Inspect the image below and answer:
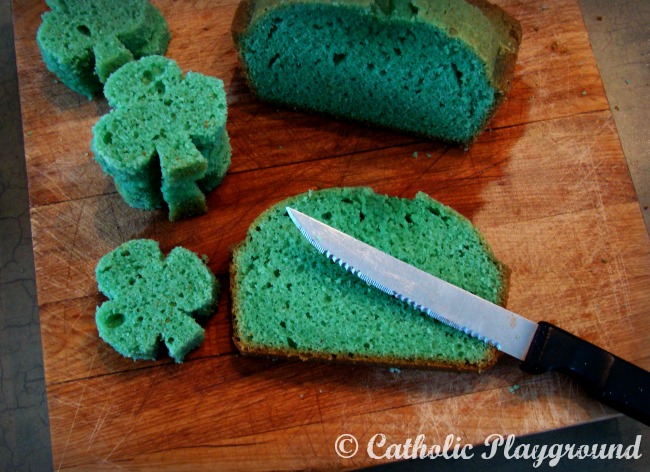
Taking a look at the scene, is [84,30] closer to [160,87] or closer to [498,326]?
[160,87]

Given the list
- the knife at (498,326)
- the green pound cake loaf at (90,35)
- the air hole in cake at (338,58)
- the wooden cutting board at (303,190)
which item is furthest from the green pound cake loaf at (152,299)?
the air hole in cake at (338,58)

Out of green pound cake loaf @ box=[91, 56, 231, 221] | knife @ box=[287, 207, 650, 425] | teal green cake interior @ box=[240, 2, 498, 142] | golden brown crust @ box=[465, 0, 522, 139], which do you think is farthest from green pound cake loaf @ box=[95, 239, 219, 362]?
golden brown crust @ box=[465, 0, 522, 139]

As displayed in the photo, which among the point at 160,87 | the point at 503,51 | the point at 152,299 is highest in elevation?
the point at 503,51

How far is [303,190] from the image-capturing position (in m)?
3.09

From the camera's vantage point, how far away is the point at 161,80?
113 inches

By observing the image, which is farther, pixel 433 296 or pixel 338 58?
pixel 338 58

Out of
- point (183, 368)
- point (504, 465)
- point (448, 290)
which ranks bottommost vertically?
point (504, 465)

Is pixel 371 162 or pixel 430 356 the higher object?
pixel 371 162

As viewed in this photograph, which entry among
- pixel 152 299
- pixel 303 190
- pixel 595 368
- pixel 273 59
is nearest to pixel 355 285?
pixel 303 190

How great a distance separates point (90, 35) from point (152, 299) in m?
1.32

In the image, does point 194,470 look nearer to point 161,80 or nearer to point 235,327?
point 235,327

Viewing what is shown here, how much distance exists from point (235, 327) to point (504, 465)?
1.60 metres

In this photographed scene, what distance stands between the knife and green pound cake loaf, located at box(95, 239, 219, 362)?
51 centimetres

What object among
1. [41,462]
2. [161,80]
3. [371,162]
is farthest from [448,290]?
[41,462]
